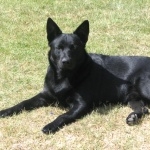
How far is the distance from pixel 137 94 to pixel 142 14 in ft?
14.1

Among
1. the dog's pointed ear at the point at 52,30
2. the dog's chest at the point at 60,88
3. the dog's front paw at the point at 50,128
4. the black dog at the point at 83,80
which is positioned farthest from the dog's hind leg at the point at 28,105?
the dog's pointed ear at the point at 52,30

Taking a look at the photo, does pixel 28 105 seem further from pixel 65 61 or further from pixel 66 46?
pixel 66 46

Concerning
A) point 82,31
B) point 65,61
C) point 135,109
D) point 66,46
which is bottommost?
point 135,109

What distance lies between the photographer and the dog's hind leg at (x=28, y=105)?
5.26m

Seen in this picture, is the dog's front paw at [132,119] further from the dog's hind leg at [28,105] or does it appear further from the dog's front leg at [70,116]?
the dog's hind leg at [28,105]

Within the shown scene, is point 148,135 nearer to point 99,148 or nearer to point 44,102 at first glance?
point 99,148

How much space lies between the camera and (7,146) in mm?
4625

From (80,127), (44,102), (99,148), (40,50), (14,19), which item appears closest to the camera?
(99,148)

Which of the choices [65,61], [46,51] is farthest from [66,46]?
[46,51]

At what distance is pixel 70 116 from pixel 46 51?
260 cm

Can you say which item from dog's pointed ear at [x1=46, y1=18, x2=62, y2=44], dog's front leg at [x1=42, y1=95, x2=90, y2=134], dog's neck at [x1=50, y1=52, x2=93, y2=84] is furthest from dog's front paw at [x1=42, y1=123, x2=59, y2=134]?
dog's pointed ear at [x1=46, y1=18, x2=62, y2=44]

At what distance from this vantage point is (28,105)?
5449 mm

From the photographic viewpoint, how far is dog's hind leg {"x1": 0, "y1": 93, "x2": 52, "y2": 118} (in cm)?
526

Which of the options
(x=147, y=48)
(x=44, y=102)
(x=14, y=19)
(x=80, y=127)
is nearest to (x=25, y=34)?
(x=14, y=19)
